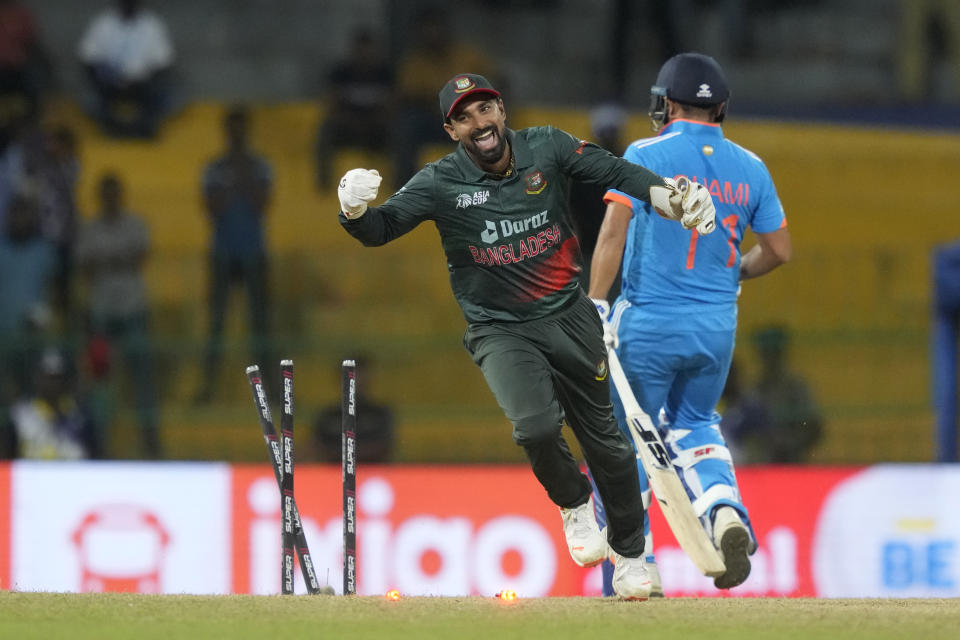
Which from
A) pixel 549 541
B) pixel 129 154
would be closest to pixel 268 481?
pixel 549 541

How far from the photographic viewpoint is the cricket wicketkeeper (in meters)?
6.13

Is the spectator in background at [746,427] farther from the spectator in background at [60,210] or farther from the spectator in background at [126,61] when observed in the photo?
the spectator in background at [126,61]

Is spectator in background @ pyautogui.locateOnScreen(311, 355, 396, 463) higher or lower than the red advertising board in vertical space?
higher

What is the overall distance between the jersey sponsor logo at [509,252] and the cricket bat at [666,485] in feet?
2.50

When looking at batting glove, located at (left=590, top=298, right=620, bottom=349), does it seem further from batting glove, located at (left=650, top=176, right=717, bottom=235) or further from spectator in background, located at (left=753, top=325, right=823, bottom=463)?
spectator in background, located at (left=753, top=325, right=823, bottom=463)

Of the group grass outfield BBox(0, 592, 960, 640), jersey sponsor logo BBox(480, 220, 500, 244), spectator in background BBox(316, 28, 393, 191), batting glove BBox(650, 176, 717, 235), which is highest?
spectator in background BBox(316, 28, 393, 191)

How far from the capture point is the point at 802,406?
11.2 meters

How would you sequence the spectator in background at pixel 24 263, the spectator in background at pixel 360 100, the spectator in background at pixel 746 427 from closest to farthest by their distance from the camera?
the spectator in background at pixel 746 427, the spectator in background at pixel 24 263, the spectator in background at pixel 360 100

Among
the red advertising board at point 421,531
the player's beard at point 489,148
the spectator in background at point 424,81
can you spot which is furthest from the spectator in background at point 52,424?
the player's beard at point 489,148

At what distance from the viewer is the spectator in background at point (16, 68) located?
13.8m

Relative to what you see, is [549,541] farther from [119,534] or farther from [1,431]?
[1,431]

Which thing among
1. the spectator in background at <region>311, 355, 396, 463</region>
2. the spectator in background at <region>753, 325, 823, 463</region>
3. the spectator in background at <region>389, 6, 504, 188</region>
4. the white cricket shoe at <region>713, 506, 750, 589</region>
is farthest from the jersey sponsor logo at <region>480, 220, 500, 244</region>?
the spectator in background at <region>389, 6, 504, 188</region>

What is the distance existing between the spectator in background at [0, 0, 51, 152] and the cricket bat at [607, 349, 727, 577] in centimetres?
829

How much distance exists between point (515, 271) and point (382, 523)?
3.89 metres
